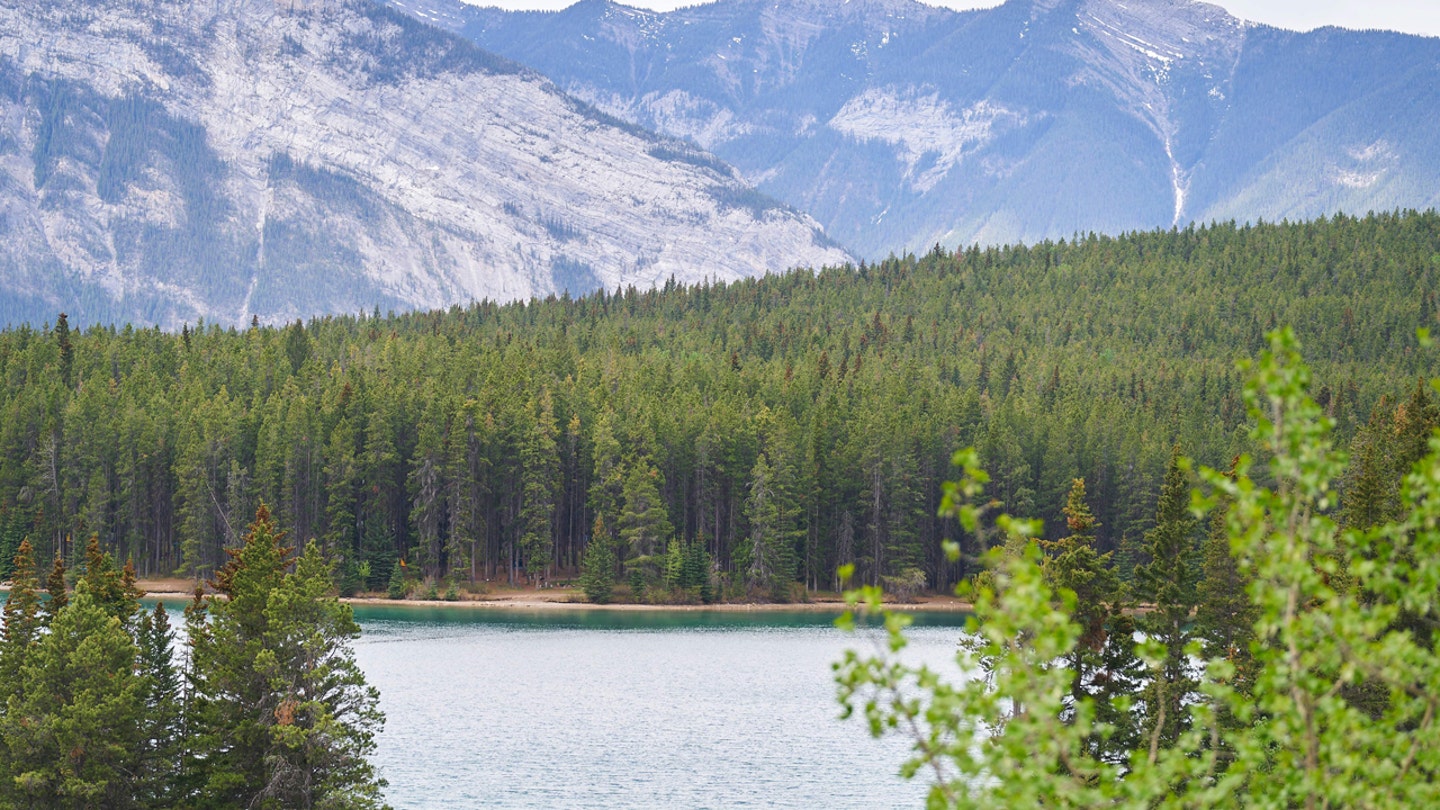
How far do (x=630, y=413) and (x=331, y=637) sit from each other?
305ft

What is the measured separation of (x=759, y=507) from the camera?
126375mm

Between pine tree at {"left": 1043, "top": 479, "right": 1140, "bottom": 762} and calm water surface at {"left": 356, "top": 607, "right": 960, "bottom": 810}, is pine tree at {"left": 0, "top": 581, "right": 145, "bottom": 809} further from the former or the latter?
pine tree at {"left": 1043, "top": 479, "right": 1140, "bottom": 762}

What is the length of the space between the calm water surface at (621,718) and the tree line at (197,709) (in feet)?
22.9

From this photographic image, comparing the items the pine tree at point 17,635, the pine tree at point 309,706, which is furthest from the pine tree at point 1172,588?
the pine tree at point 17,635

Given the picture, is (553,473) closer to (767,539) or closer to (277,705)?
(767,539)

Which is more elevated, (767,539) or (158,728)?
(767,539)

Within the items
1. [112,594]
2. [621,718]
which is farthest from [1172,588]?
[621,718]

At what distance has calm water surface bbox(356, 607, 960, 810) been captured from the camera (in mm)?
55969

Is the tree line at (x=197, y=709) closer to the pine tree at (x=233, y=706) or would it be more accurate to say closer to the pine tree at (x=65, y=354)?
the pine tree at (x=233, y=706)

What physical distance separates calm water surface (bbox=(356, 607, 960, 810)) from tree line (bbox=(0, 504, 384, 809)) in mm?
6994

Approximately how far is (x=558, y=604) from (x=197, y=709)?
3155 inches

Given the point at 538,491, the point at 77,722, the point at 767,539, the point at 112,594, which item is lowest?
the point at 77,722

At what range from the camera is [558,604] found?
122500 millimetres

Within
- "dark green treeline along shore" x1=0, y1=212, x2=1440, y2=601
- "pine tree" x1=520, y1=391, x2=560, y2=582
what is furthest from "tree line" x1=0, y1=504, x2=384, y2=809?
"pine tree" x1=520, y1=391, x2=560, y2=582
